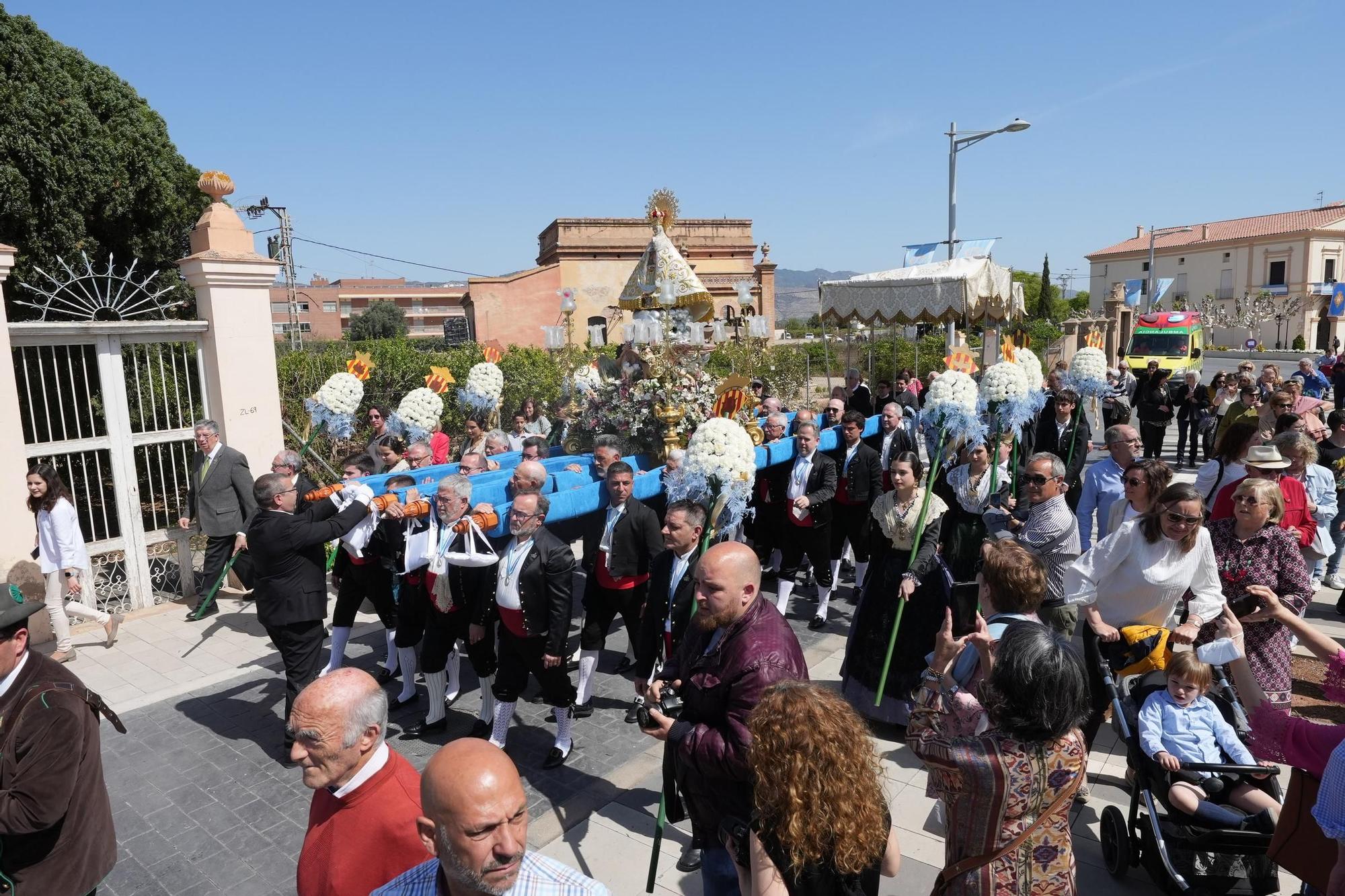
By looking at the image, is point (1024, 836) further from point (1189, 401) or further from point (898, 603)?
point (1189, 401)

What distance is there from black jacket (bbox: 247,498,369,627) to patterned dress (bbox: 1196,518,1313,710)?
4.85 meters

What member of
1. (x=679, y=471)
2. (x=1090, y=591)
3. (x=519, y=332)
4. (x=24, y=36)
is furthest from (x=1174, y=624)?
(x=519, y=332)

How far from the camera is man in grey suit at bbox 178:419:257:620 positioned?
24.6 ft

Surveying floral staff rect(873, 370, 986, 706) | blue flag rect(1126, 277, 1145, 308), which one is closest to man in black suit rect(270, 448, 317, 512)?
floral staff rect(873, 370, 986, 706)

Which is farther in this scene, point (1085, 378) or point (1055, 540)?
point (1085, 378)

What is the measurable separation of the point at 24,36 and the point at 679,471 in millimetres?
12797

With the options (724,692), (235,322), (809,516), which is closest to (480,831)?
(724,692)

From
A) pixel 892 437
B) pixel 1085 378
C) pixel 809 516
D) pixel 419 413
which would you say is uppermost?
pixel 1085 378

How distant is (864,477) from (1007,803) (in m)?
5.42

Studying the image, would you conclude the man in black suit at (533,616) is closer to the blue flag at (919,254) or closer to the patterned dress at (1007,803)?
the patterned dress at (1007,803)

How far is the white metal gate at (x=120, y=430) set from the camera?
24.2ft

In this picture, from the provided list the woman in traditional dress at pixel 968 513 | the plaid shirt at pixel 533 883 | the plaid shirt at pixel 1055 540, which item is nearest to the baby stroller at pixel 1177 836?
the plaid shirt at pixel 1055 540

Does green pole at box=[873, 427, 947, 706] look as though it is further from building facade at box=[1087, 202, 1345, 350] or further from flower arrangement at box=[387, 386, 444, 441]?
building facade at box=[1087, 202, 1345, 350]

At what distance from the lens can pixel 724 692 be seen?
295cm
